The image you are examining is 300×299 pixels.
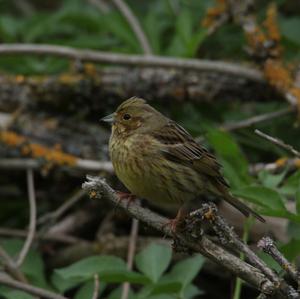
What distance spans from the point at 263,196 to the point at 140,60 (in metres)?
1.78

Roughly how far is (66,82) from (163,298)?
70.4 inches

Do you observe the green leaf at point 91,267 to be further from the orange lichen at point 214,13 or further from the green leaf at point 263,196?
the orange lichen at point 214,13

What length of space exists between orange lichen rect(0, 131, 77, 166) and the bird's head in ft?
2.50

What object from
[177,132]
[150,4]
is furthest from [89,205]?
[150,4]

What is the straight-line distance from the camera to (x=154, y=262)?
316cm

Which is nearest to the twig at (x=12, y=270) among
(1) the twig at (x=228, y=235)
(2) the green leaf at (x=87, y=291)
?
(2) the green leaf at (x=87, y=291)

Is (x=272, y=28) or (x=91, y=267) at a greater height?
(x=272, y=28)

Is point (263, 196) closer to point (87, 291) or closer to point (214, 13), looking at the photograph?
→ point (87, 291)

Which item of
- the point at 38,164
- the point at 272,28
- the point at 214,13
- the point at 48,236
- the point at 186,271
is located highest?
the point at 214,13

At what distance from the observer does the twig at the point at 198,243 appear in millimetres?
2422

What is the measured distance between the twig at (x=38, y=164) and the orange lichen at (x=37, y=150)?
33 mm

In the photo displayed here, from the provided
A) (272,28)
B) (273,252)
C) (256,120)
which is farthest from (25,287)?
(272,28)

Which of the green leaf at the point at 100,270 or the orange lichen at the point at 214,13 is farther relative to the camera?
the orange lichen at the point at 214,13

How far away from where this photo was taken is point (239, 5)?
4570 mm
